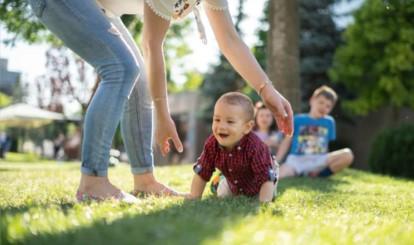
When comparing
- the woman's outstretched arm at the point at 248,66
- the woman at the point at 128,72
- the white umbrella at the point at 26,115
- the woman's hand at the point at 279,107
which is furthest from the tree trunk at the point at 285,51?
the white umbrella at the point at 26,115

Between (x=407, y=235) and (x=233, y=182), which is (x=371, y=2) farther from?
(x=407, y=235)

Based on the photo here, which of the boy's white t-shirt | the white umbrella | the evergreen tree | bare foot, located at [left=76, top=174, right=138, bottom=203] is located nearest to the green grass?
bare foot, located at [left=76, top=174, right=138, bottom=203]

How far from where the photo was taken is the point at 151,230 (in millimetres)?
1643

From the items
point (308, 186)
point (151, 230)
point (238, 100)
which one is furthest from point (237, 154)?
point (308, 186)

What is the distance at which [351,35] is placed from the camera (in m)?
17.3

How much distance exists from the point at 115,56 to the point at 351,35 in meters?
15.6

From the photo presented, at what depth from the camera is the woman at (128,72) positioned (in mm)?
2730

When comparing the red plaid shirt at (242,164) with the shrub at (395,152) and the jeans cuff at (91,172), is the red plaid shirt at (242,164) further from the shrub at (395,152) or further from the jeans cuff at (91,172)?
the shrub at (395,152)

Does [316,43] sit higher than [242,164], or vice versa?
[316,43]

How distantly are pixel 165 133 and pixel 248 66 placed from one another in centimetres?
64

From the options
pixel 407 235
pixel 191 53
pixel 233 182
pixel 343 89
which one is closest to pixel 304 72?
pixel 343 89

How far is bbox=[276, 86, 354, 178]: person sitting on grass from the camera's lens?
7.01 metres

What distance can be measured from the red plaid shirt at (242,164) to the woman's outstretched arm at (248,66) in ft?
1.02

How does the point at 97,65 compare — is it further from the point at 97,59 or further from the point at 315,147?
the point at 315,147
